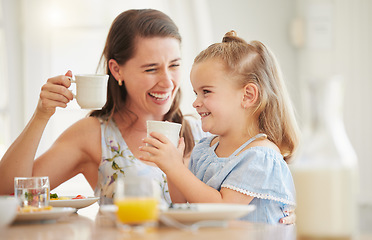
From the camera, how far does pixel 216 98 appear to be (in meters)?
1.84

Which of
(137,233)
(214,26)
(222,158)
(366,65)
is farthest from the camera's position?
(214,26)

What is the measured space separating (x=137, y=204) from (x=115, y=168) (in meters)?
1.28

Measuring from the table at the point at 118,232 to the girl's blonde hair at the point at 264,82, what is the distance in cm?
70

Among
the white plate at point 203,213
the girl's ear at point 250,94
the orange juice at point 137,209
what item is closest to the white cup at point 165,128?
the girl's ear at point 250,94

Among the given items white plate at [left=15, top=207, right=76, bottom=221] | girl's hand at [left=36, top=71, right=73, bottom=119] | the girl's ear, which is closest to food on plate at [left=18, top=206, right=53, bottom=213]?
white plate at [left=15, top=207, right=76, bottom=221]

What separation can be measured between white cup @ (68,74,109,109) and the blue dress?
468 millimetres

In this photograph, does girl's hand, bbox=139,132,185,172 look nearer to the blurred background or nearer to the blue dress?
the blue dress

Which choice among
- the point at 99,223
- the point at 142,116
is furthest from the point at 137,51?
the point at 99,223

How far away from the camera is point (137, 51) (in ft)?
7.70

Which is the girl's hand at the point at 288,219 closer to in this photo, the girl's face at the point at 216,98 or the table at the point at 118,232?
the girl's face at the point at 216,98

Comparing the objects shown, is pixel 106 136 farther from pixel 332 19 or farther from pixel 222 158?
pixel 332 19

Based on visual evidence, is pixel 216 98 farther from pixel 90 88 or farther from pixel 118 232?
pixel 118 232

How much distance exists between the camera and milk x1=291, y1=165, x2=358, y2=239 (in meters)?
0.94

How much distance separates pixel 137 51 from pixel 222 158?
74 cm
